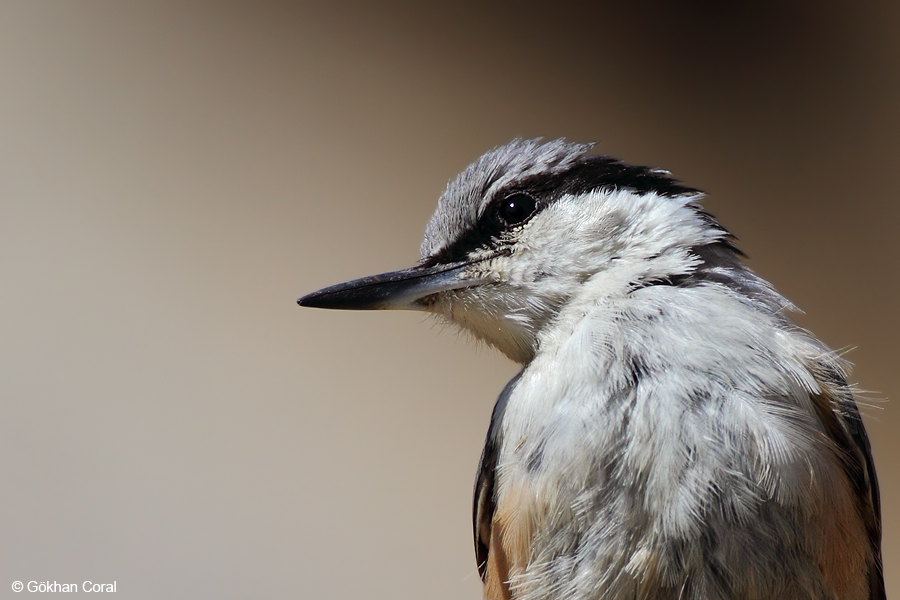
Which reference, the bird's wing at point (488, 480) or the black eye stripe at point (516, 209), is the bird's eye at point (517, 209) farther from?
the bird's wing at point (488, 480)

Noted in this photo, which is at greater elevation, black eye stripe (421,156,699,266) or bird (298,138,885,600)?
black eye stripe (421,156,699,266)

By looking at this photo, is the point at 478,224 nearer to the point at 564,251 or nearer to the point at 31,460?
the point at 564,251

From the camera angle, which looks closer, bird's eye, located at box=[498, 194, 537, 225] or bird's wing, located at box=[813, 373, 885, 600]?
bird's wing, located at box=[813, 373, 885, 600]

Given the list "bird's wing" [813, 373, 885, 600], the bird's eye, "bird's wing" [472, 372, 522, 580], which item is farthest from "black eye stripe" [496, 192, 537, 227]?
"bird's wing" [813, 373, 885, 600]

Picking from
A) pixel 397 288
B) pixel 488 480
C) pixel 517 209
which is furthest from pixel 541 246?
pixel 488 480

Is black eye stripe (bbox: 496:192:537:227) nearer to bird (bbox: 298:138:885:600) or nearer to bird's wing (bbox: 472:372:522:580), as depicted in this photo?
bird (bbox: 298:138:885:600)

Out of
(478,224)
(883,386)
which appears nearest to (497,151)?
(478,224)

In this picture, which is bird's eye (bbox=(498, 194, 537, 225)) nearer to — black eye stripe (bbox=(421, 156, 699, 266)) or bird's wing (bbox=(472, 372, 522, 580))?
black eye stripe (bbox=(421, 156, 699, 266))

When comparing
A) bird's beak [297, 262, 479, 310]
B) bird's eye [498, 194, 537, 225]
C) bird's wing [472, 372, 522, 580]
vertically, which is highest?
bird's eye [498, 194, 537, 225]

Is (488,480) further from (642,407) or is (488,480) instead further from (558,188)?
(558,188)
